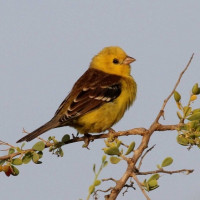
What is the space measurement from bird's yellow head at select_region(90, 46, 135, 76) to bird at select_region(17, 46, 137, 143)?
145 mm

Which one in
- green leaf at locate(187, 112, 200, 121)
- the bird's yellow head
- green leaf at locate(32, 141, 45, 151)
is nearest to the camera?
green leaf at locate(187, 112, 200, 121)

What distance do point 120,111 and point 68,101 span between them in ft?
2.42

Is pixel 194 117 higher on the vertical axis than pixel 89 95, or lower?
higher

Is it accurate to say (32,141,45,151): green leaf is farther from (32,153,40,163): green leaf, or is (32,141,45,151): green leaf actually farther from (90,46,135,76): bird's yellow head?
(90,46,135,76): bird's yellow head

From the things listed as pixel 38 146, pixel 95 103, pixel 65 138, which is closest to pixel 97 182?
pixel 38 146

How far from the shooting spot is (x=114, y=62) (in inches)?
266

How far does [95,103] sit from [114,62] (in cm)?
145

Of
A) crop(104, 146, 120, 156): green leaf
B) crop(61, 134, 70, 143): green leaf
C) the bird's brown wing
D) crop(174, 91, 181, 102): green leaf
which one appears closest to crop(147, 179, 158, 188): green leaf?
crop(104, 146, 120, 156): green leaf

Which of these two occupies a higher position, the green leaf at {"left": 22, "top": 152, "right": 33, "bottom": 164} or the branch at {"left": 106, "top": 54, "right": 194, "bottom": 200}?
the branch at {"left": 106, "top": 54, "right": 194, "bottom": 200}

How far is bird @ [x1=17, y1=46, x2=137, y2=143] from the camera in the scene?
531 centimetres

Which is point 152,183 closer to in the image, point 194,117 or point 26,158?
point 194,117

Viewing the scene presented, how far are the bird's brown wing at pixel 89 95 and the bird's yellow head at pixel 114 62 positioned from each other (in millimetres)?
345

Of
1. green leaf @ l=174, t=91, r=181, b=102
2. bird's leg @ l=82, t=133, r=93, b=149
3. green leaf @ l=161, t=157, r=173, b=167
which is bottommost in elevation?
bird's leg @ l=82, t=133, r=93, b=149

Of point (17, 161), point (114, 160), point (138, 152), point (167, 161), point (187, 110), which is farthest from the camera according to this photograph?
point (17, 161)
